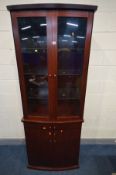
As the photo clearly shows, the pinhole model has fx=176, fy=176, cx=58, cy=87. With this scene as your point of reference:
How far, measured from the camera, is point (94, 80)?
101 inches

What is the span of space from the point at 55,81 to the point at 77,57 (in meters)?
0.38

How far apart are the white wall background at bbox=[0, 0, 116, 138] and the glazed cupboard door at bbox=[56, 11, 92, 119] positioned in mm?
508

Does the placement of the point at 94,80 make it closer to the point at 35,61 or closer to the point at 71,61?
the point at 71,61

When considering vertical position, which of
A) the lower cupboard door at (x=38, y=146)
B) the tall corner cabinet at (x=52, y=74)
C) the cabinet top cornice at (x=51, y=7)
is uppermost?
the cabinet top cornice at (x=51, y=7)

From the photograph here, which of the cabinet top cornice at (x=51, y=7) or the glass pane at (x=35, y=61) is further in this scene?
the glass pane at (x=35, y=61)

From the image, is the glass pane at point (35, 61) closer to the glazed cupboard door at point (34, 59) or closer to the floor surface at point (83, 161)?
the glazed cupboard door at point (34, 59)

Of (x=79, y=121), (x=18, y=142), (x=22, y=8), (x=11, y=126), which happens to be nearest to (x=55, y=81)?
(x=79, y=121)

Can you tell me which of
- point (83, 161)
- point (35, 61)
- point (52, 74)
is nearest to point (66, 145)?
point (83, 161)

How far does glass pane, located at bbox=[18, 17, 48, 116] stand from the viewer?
71.0 inches

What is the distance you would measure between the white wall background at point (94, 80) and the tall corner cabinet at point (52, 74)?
1.71ft

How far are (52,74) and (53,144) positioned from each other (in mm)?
929

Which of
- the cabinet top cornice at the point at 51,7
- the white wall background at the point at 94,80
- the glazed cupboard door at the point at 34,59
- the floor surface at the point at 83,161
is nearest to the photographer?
the cabinet top cornice at the point at 51,7

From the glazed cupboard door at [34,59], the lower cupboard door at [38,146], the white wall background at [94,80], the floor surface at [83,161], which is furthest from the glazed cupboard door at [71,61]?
the floor surface at [83,161]

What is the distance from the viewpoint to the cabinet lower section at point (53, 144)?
6.99 feet
